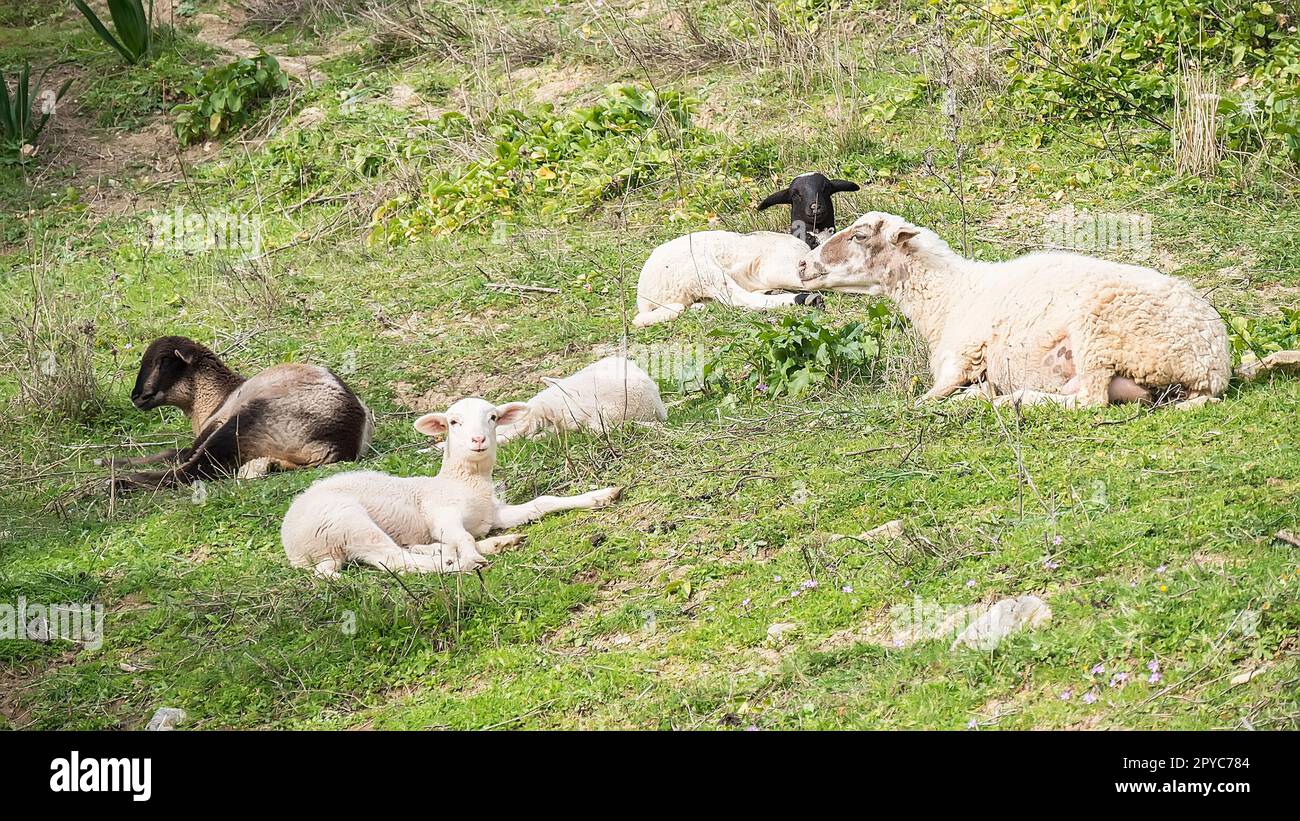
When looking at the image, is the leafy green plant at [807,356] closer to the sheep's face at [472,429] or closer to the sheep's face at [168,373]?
the sheep's face at [472,429]

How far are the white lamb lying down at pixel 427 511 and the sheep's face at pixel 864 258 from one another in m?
2.16

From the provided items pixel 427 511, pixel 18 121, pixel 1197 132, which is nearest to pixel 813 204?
pixel 1197 132

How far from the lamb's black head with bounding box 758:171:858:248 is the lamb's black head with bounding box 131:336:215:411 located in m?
4.25

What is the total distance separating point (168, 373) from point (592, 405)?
9.35 ft

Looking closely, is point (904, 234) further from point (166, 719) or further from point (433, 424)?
point (166, 719)

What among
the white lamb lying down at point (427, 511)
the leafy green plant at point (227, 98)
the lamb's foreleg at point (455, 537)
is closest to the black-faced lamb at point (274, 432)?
the white lamb lying down at point (427, 511)

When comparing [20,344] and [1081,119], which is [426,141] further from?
[1081,119]

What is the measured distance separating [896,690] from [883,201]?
6918mm

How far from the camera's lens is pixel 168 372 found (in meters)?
8.44

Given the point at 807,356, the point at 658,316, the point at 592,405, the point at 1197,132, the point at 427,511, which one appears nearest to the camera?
the point at 427,511

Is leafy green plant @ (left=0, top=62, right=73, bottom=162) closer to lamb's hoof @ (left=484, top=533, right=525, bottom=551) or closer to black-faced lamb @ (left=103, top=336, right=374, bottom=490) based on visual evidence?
black-faced lamb @ (left=103, top=336, right=374, bottom=490)

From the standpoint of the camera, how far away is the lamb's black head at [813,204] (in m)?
10.1

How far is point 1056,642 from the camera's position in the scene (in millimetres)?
4250
